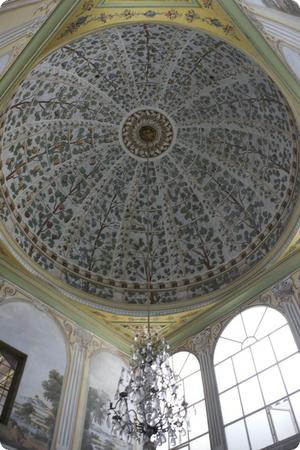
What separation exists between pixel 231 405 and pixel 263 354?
1.28 meters

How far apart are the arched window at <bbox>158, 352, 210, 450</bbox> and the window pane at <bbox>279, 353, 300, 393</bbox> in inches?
76.7

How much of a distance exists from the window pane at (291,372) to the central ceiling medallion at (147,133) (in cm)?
713

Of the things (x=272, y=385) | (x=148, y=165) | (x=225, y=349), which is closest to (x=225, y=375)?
(x=225, y=349)

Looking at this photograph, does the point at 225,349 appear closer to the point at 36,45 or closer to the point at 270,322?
the point at 270,322

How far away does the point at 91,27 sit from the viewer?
8852 millimetres

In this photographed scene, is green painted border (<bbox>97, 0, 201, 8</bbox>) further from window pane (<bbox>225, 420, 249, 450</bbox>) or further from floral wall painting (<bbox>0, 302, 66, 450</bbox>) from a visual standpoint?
window pane (<bbox>225, 420, 249, 450</bbox>)

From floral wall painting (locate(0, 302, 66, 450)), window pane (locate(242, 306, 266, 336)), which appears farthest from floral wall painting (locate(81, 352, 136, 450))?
window pane (locate(242, 306, 266, 336))

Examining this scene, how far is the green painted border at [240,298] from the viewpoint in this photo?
10758 millimetres

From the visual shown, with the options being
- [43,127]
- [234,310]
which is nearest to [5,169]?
[43,127]

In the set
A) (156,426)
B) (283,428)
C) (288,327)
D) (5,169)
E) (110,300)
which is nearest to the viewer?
(156,426)

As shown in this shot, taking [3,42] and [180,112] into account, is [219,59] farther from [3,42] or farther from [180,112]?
[3,42]

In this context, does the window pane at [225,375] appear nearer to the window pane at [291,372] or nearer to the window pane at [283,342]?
the window pane at [283,342]

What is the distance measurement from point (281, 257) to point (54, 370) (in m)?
5.87

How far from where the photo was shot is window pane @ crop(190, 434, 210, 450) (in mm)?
9570
